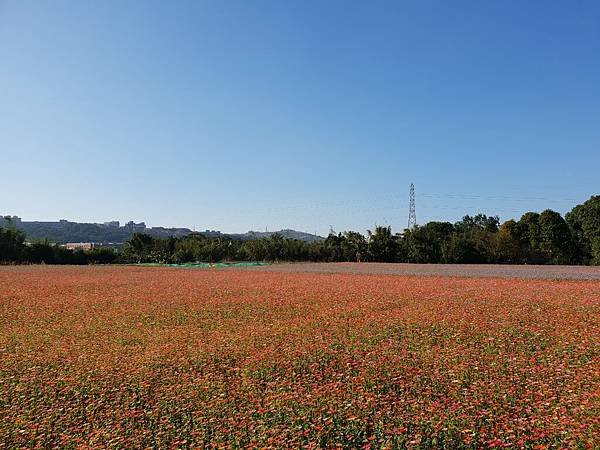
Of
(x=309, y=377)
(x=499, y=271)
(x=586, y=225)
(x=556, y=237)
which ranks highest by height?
(x=586, y=225)

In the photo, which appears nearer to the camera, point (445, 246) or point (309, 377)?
point (309, 377)

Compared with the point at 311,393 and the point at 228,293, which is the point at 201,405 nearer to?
the point at 311,393

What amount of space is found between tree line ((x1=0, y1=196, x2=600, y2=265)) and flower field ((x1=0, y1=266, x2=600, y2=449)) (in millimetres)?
34904

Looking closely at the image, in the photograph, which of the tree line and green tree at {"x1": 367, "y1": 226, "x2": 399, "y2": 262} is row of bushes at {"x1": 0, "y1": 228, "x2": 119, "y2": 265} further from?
green tree at {"x1": 367, "y1": 226, "x2": 399, "y2": 262}

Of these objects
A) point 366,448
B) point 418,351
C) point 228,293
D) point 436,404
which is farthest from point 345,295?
point 366,448

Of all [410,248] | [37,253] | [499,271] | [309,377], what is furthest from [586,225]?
[37,253]

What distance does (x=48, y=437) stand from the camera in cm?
537

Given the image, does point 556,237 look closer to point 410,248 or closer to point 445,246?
point 445,246

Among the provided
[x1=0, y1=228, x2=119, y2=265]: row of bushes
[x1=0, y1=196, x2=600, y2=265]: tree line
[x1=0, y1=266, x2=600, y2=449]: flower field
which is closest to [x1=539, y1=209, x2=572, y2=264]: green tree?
[x1=0, y1=196, x2=600, y2=265]: tree line

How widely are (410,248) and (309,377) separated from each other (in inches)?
1756

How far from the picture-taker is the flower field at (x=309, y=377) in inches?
205

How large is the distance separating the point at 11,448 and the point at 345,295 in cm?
1372

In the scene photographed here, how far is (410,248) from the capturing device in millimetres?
50188

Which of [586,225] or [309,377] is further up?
[586,225]
